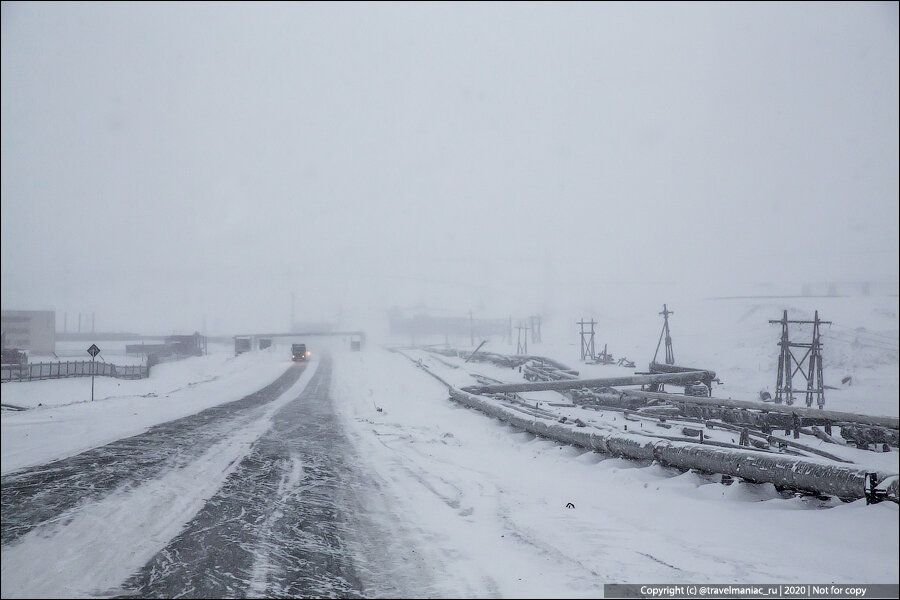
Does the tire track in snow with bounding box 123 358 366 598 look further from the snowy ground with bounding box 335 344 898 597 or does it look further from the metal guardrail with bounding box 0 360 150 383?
the metal guardrail with bounding box 0 360 150 383

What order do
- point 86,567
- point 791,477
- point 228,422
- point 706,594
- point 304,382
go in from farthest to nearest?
1. point 304,382
2. point 228,422
3. point 791,477
4. point 86,567
5. point 706,594

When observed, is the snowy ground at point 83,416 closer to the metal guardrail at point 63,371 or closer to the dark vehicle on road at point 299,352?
the metal guardrail at point 63,371

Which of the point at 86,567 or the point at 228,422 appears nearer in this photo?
the point at 86,567

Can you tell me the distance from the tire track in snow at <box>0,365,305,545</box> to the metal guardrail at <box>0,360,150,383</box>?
892 inches

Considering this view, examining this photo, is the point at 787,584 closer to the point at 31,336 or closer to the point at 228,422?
the point at 228,422

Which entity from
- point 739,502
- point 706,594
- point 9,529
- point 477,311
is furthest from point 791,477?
point 477,311

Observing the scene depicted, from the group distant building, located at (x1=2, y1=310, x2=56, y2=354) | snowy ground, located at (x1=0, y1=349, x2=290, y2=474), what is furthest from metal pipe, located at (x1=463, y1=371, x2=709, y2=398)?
distant building, located at (x1=2, y1=310, x2=56, y2=354)

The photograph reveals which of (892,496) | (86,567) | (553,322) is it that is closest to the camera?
(86,567)

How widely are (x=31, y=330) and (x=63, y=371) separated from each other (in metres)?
11.4

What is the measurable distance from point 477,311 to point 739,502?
136 meters

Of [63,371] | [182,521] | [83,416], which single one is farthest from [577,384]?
[63,371]

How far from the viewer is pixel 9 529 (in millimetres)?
5219

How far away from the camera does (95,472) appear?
7.62 m

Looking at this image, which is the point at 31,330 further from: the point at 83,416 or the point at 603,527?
the point at 603,527
